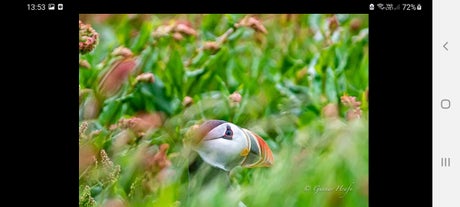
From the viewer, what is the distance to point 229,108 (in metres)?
1.51

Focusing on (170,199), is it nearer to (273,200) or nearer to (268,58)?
(273,200)

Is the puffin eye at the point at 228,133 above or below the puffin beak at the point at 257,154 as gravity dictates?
above

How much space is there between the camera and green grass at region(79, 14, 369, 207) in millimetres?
1499

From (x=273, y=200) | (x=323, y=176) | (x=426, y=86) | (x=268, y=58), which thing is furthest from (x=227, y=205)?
(x=426, y=86)

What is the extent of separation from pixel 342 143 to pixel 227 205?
27cm

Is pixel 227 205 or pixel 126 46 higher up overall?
pixel 126 46

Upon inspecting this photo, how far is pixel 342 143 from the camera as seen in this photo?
1.52 m

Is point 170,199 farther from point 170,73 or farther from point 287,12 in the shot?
point 287,12

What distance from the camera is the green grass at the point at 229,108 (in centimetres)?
150

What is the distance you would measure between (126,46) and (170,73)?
0.35 ft

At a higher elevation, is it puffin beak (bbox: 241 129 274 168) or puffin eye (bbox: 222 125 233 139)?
puffin eye (bbox: 222 125 233 139)

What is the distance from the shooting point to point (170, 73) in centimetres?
152
